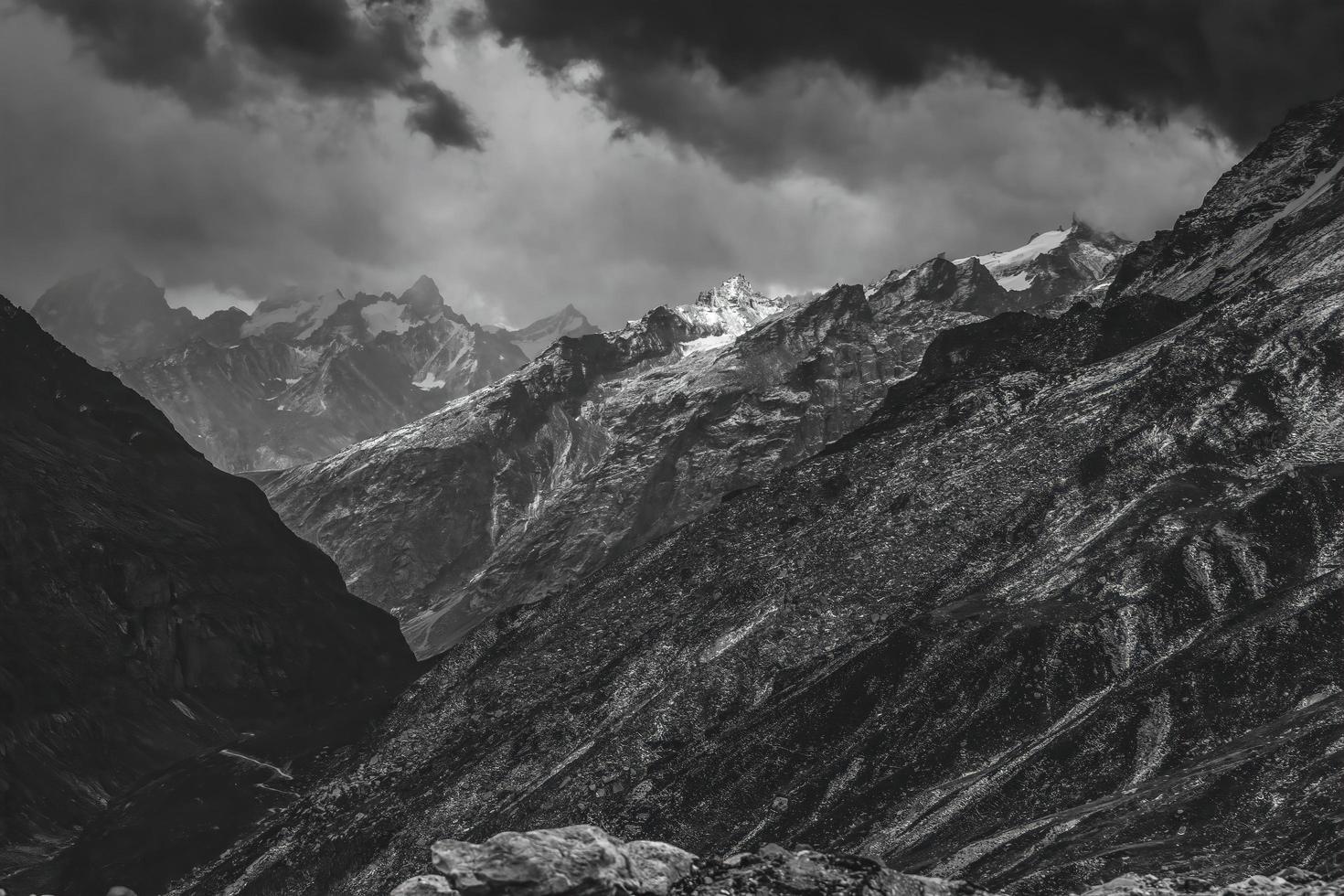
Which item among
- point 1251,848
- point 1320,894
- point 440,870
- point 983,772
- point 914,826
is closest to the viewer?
point 440,870

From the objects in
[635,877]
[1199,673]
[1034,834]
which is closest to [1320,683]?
[1199,673]

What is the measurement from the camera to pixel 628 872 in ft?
159

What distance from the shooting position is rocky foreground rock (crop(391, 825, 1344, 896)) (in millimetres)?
46531

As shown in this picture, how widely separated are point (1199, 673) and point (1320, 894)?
14449cm

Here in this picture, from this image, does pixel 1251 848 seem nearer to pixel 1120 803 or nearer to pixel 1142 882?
pixel 1120 803

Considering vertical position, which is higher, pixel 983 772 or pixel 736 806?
pixel 736 806

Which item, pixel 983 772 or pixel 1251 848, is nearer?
pixel 1251 848

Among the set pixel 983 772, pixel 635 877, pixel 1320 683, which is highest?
pixel 635 877

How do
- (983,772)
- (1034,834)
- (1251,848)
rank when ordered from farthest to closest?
(983,772) < (1034,834) < (1251,848)

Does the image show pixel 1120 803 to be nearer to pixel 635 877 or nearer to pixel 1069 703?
pixel 1069 703

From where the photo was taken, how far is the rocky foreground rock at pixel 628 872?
46.5 metres

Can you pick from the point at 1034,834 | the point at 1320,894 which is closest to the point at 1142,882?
the point at 1320,894

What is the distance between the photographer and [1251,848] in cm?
12975

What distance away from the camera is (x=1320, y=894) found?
180 ft
